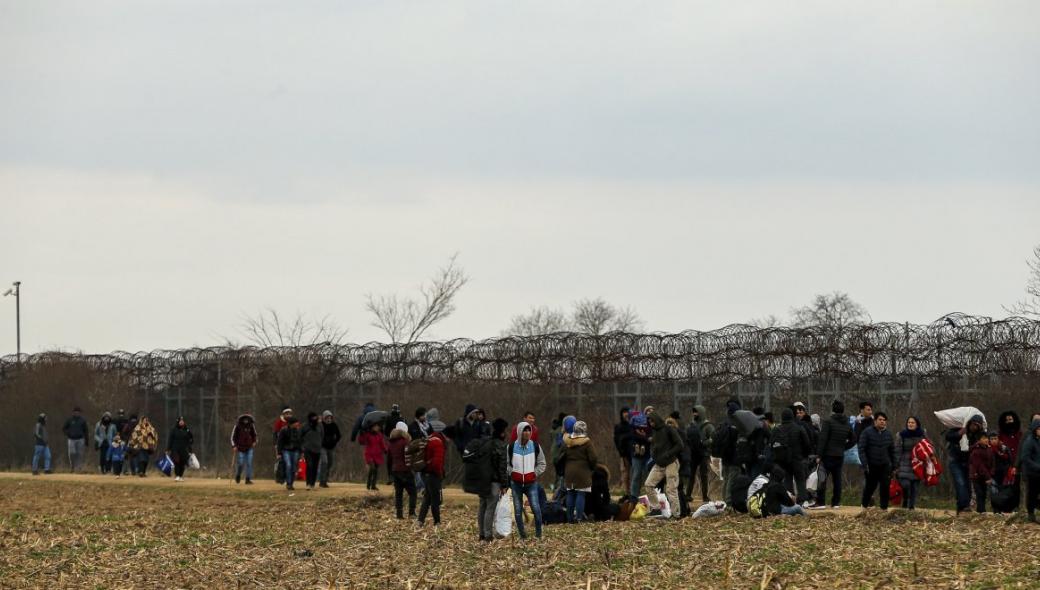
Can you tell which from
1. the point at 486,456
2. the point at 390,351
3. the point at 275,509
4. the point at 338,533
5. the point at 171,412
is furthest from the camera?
the point at 171,412

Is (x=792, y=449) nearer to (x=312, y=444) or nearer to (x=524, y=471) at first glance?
(x=524, y=471)

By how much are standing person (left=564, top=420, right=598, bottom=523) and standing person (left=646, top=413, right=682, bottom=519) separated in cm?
118

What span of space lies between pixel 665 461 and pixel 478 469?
14.5 ft

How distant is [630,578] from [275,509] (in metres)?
13.6

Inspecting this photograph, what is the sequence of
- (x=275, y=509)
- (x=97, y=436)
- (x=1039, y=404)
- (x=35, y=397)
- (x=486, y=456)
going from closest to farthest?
1. (x=486, y=456)
2. (x=1039, y=404)
3. (x=275, y=509)
4. (x=97, y=436)
5. (x=35, y=397)

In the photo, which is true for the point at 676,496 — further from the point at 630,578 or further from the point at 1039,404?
the point at 630,578

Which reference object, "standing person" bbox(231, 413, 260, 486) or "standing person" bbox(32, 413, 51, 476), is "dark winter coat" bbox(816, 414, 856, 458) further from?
"standing person" bbox(32, 413, 51, 476)

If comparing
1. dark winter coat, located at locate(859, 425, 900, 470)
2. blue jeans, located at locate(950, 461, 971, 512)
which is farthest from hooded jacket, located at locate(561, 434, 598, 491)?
blue jeans, located at locate(950, 461, 971, 512)

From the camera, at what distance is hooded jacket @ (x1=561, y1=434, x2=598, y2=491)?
23734 millimetres

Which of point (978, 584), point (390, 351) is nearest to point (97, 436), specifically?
point (390, 351)

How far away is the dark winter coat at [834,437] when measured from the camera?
82.1 feet

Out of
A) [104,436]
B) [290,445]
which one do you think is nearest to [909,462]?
[290,445]

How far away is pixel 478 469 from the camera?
2120 cm

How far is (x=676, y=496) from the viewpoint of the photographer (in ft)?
82.2
